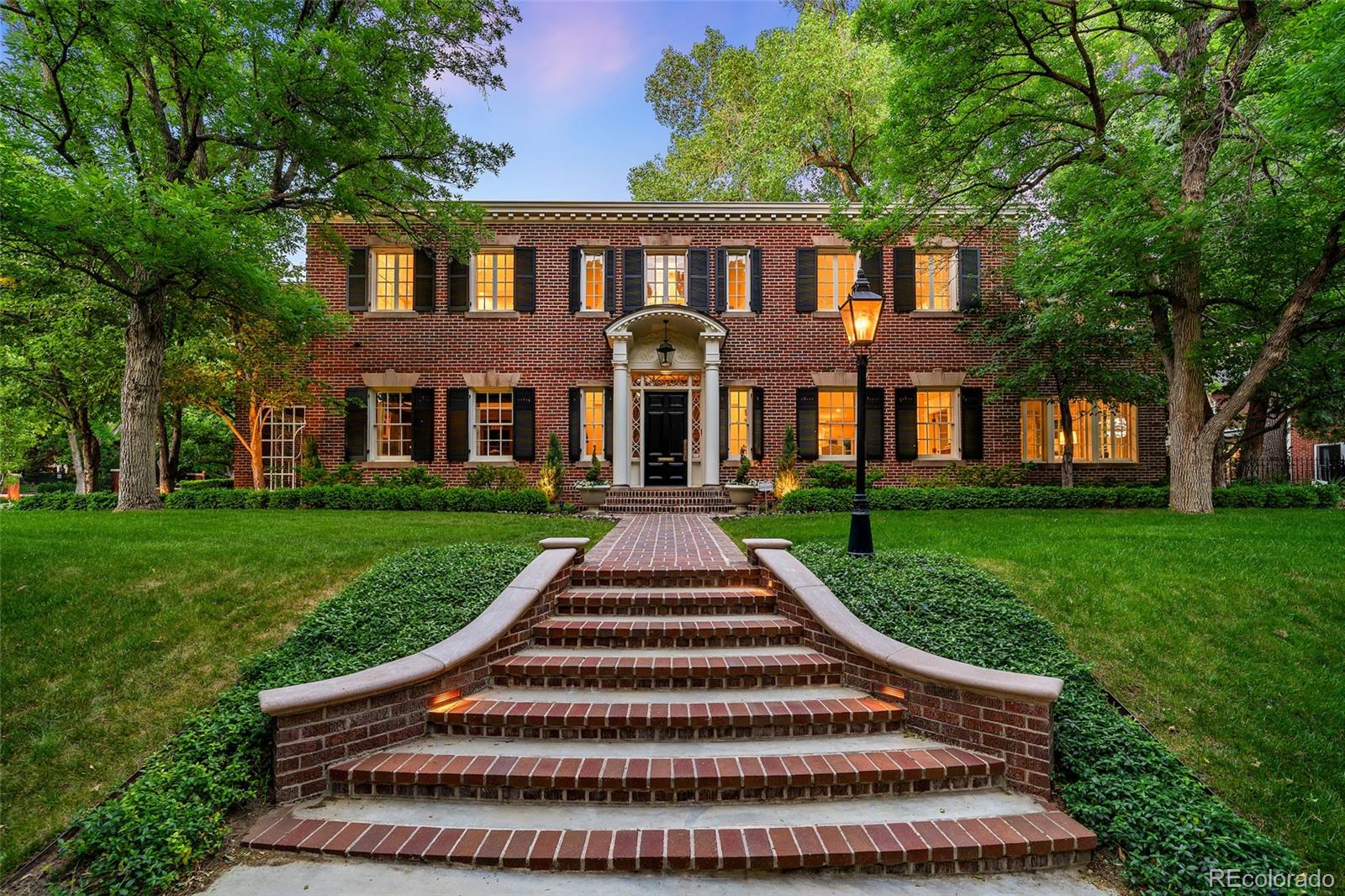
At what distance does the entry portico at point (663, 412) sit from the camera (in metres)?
12.8

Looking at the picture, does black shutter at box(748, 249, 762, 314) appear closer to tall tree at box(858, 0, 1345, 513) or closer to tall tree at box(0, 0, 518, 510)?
tall tree at box(858, 0, 1345, 513)

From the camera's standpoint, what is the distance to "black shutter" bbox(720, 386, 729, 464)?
12836 mm

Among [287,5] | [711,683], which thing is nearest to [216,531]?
[711,683]

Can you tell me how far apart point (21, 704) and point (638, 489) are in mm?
9409

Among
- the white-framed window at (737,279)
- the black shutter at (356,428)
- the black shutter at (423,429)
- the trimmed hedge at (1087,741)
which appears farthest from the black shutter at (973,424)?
the black shutter at (356,428)

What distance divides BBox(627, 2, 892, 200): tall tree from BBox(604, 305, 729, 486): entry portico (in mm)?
7053

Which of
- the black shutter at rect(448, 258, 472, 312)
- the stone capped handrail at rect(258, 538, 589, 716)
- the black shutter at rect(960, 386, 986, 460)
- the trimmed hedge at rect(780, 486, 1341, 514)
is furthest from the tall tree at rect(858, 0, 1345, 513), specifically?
the stone capped handrail at rect(258, 538, 589, 716)

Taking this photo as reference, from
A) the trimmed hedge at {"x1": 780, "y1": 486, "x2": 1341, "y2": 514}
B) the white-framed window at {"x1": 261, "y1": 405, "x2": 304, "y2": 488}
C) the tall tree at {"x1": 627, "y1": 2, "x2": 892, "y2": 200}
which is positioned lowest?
the trimmed hedge at {"x1": 780, "y1": 486, "x2": 1341, "y2": 514}

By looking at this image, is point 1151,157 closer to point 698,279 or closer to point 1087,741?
point 698,279

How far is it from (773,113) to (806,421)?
31.2ft

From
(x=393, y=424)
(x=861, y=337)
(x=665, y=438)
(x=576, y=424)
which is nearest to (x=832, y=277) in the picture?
(x=665, y=438)

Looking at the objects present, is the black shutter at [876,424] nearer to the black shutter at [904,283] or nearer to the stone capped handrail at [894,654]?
the black shutter at [904,283]

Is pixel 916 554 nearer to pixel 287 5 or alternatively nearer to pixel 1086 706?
pixel 1086 706

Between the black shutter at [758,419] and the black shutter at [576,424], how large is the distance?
4.15 metres
